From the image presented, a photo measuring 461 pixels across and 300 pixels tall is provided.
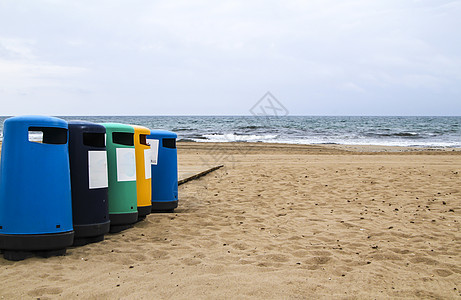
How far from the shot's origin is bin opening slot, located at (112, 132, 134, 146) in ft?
16.6

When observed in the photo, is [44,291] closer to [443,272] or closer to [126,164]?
[126,164]

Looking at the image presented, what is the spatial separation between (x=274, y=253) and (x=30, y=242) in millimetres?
2422

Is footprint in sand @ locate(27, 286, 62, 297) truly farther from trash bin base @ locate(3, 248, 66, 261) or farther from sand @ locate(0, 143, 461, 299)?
trash bin base @ locate(3, 248, 66, 261)

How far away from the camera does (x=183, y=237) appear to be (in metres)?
5.09

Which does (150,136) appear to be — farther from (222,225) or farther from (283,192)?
(283,192)

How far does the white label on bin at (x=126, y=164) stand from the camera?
4965mm

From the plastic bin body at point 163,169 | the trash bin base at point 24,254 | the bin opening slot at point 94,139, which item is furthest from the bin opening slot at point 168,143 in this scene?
the trash bin base at point 24,254

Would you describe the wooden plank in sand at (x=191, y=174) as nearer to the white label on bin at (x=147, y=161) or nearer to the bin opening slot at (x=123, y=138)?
the white label on bin at (x=147, y=161)

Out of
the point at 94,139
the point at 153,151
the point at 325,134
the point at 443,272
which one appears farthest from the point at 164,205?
the point at 325,134

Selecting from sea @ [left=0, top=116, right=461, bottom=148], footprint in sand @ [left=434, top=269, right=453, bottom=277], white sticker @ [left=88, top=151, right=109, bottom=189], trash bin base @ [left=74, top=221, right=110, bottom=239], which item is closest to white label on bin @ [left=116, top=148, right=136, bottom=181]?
white sticker @ [left=88, top=151, right=109, bottom=189]

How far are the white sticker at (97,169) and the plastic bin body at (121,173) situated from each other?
362 mm

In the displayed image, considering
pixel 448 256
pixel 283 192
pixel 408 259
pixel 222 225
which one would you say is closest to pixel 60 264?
pixel 222 225

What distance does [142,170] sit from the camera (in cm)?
539

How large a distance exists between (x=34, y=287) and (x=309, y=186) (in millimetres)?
6072
